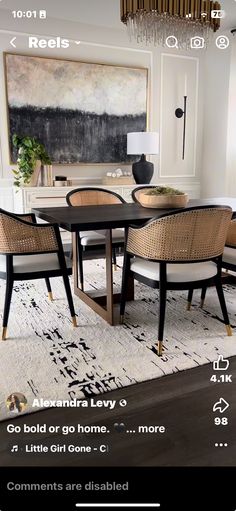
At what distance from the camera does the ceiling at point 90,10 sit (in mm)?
2881

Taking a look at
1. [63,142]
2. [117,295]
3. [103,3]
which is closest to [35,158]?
[63,142]

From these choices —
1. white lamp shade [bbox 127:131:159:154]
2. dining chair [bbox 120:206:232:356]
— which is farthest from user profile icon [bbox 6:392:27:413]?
white lamp shade [bbox 127:131:159:154]

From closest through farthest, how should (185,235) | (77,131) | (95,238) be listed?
(185,235), (95,238), (77,131)

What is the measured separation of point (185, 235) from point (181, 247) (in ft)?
0.17

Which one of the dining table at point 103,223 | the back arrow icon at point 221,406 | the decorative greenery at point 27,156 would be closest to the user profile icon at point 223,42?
the dining table at point 103,223

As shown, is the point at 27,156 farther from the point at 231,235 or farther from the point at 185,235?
the point at 185,235

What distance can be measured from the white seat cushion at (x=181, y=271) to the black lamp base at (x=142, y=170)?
2084 millimetres

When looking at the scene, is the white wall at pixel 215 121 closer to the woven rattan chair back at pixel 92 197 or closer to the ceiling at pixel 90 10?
the ceiling at pixel 90 10

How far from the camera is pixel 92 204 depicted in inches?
110

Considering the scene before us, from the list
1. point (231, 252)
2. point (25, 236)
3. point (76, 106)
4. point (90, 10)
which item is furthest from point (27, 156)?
point (231, 252)

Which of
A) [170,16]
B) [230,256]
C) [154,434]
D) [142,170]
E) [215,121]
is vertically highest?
[170,16]

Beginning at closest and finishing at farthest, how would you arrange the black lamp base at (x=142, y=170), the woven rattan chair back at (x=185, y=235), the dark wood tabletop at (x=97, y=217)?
the woven rattan chair back at (x=185, y=235) → the dark wood tabletop at (x=97, y=217) → the black lamp base at (x=142, y=170)

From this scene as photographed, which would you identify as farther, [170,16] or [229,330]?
[170,16]

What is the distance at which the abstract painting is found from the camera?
3445 millimetres
